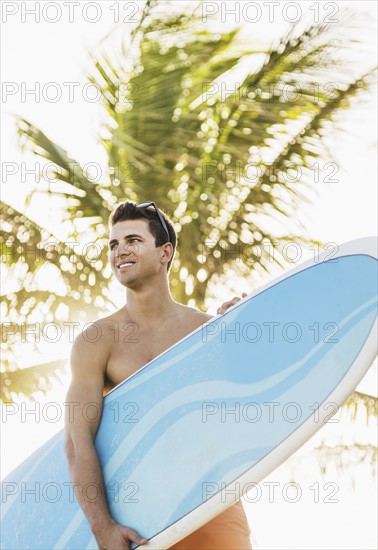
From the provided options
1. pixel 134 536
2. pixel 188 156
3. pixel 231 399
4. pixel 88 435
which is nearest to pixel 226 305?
pixel 231 399

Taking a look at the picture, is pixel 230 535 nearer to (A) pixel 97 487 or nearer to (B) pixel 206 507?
(B) pixel 206 507

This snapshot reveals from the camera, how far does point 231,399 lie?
3463 mm

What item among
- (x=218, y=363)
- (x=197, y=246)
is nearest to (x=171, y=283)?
(x=197, y=246)

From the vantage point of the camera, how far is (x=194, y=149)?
764 centimetres

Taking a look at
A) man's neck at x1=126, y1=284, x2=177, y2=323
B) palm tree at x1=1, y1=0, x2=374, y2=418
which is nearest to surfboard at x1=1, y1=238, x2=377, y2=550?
man's neck at x1=126, y1=284, x2=177, y2=323

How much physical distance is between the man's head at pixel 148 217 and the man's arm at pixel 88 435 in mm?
459

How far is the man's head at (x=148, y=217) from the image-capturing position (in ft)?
12.1

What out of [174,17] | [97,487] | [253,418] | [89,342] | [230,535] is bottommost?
[230,535]

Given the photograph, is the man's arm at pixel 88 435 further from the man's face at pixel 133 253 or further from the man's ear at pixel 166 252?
the man's ear at pixel 166 252

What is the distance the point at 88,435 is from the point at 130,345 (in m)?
0.40

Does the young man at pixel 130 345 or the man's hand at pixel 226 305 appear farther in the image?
the man's hand at pixel 226 305

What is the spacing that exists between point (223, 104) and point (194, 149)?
0.47 meters

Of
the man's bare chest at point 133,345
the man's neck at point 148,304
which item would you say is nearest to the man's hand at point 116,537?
the man's bare chest at point 133,345

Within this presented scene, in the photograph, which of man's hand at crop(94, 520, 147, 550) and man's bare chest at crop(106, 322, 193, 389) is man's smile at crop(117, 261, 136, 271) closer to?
man's bare chest at crop(106, 322, 193, 389)
